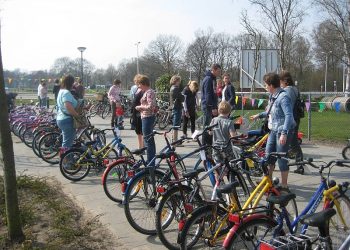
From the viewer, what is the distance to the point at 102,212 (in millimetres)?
5523

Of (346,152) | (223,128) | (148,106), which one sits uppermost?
(148,106)

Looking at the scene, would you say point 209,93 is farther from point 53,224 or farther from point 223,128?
point 53,224

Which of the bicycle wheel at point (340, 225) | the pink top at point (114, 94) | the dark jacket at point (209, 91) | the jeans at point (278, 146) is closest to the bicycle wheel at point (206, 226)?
the bicycle wheel at point (340, 225)

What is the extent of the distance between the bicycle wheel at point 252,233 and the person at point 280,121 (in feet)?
6.40

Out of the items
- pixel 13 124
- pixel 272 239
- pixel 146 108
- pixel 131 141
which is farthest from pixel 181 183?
pixel 13 124

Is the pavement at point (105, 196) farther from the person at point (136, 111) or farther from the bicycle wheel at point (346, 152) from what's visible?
the person at point (136, 111)

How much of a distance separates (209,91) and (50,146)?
367cm

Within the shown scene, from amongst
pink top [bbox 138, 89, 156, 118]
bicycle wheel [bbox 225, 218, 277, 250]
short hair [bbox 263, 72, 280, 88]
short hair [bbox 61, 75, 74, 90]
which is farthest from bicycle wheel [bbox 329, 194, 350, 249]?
short hair [bbox 61, 75, 74, 90]

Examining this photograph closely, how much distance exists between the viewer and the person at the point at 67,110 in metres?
7.52

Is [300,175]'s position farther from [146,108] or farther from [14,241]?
[14,241]

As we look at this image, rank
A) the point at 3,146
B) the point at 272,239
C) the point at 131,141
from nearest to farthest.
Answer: the point at 272,239 < the point at 3,146 < the point at 131,141

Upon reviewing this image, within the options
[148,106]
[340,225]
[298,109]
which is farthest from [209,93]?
[340,225]

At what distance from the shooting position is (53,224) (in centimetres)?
489

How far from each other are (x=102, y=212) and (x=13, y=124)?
836 cm
